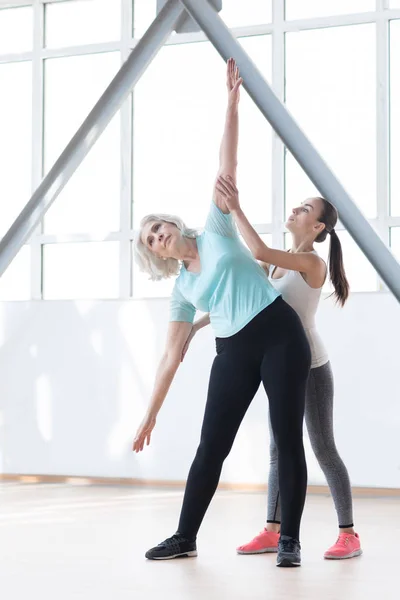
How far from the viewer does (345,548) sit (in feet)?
11.4

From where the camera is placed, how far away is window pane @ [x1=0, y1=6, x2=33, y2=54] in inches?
282

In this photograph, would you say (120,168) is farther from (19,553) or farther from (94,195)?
(19,553)

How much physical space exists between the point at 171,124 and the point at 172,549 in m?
3.96

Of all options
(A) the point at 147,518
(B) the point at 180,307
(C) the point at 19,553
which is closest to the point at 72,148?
(B) the point at 180,307

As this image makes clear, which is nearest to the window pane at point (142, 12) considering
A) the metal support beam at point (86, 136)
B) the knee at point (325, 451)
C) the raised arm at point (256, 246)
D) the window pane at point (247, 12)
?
the window pane at point (247, 12)

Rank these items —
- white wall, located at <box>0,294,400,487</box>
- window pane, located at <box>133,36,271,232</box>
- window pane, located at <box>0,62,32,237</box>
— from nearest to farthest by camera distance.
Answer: white wall, located at <box>0,294,400,487</box> < window pane, located at <box>133,36,271,232</box> < window pane, located at <box>0,62,32,237</box>

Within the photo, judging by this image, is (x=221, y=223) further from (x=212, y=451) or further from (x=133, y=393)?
(x=133, y=393)

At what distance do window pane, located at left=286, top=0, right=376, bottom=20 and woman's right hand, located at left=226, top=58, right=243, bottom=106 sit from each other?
3.49 meters

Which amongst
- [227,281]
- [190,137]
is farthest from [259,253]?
[190,137]

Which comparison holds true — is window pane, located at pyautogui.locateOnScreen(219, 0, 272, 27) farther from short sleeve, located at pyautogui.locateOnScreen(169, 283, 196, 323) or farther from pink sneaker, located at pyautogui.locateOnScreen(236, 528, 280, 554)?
pink sneaker, located at pyautogui.locateOnScreen(236, 528, 280, 554)

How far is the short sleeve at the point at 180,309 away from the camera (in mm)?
3424

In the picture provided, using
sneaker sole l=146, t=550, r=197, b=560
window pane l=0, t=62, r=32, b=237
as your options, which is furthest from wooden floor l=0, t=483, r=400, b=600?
window pane l=0, t=62, r=32, b=237

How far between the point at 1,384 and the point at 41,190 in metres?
3.18

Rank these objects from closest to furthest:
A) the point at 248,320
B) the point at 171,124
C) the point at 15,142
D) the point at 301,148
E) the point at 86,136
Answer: the point at 301,148 → the point at 248,320 → the point at 86,136 → the point at 171,124 → the point at 15,142
